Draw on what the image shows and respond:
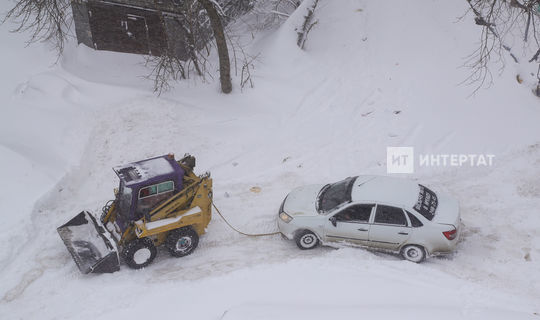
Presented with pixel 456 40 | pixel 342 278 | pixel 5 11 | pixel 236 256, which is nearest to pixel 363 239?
pixel 342 278

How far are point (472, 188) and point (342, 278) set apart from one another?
17.4ft

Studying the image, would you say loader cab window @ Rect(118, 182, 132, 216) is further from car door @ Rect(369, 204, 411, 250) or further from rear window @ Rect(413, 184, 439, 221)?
rear window @ Rect(413, 184, 439, 221)

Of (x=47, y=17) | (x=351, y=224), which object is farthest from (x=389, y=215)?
(x=47, y=17)

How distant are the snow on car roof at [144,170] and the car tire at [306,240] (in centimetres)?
296

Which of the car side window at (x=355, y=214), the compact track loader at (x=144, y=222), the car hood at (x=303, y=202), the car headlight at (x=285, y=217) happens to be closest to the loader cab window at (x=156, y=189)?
the compact track loader at (x=144, y=222)

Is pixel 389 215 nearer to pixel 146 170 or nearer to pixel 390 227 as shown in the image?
pixel 390 227

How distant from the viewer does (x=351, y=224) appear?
8320 mm

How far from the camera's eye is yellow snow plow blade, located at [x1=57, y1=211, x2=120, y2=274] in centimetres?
775

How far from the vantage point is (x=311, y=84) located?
15.2 m

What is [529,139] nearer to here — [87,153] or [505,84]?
[505,84]

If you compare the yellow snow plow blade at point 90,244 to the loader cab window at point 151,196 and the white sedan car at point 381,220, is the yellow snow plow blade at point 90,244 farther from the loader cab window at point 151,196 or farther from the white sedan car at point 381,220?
the white sedan car at point 381,220

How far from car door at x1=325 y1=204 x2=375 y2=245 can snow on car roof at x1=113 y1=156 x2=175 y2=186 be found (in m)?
3.44

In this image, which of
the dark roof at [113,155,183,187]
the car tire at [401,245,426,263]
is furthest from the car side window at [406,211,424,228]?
the dark roof at [113,155,183,187]

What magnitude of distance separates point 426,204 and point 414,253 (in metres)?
1.02
